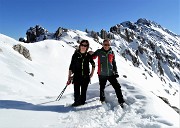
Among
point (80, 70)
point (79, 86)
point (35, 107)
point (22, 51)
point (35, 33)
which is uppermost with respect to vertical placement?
point (35, 33)

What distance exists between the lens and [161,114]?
8.54m

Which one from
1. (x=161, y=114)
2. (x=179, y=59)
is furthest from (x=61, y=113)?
(x=179, y=59)

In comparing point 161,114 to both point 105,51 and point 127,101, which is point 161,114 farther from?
point 105,51

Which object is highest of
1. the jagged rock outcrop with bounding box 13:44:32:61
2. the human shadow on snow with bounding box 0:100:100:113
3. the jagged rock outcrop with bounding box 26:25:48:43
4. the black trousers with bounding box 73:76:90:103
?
the jagged rock outcrop with bounding box 26:25:48:43

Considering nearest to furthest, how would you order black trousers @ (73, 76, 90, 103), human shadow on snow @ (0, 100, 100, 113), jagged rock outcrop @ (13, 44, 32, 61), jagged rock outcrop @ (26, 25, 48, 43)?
human shadow on snow @ (0, 100, 100, 113), black trousers @ (73, 76, 90, 103), jagged rock outcrop @ (13, 44, 32, 61), jagged rock outcrop @ (26, 25, 48, 43)

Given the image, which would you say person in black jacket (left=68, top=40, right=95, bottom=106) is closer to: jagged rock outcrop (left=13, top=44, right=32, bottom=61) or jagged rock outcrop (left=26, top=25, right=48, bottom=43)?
jagged rock outcrop (left=13, top=44, right=32, bottom=61)

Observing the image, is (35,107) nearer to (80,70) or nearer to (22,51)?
(80,70)

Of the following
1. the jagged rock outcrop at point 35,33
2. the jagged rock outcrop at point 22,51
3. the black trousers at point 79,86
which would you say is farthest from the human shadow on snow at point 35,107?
the jagged rock outcrop at point 35,33

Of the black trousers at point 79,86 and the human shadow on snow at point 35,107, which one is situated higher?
the black trousers at point 79,86

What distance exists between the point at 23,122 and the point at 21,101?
330 cm

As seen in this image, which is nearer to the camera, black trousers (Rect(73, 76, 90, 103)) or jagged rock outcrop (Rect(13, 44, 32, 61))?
black trousers (Rect(73, 76, 90, 103))

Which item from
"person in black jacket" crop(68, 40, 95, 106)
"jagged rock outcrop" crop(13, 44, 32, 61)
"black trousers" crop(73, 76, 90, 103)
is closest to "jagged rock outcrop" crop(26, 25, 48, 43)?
"jagged rock outcrop" crop(13, 44, 32, 61)

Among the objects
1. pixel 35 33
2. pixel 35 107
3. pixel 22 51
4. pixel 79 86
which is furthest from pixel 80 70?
pixel 35 33

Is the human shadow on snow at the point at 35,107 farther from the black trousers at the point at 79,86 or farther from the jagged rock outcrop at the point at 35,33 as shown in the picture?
the jagged rock outcrop at the point at 35,33
